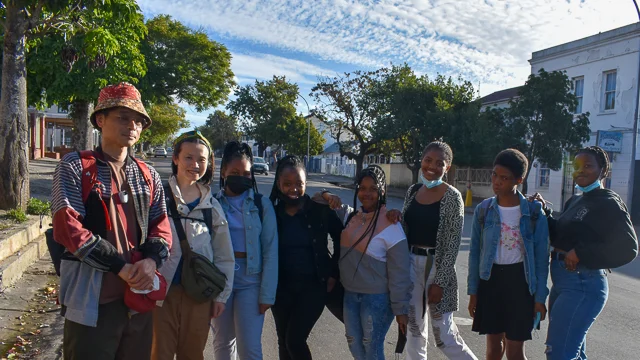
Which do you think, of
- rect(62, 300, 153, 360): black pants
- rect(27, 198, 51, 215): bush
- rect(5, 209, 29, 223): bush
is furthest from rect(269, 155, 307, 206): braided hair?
rect(27, 198, 51, 215): bush

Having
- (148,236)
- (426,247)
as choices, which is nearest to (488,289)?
(426,247)

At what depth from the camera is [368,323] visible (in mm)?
3125

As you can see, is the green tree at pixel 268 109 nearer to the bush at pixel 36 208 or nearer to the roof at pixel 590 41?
the roof at pixel 590 41

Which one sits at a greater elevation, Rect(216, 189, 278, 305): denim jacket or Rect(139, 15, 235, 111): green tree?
Rect(139, 15, 235, 111): green tree

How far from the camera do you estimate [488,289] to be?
3.35 m

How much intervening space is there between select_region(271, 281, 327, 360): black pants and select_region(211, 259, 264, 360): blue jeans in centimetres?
21

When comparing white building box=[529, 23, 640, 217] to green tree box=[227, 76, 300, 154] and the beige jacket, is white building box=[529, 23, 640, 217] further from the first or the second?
green tree box=[227, 76, 300, 154]

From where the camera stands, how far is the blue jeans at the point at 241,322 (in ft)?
9.78

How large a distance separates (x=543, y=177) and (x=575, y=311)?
65.0ft

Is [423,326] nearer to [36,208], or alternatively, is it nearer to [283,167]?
[283,167]

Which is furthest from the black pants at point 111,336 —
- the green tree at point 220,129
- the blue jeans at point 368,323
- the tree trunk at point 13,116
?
the green tree at point 220,129

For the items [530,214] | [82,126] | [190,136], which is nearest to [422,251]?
[530,214]

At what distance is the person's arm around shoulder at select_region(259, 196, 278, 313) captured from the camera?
301cm

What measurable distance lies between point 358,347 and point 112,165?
1.96 metres
